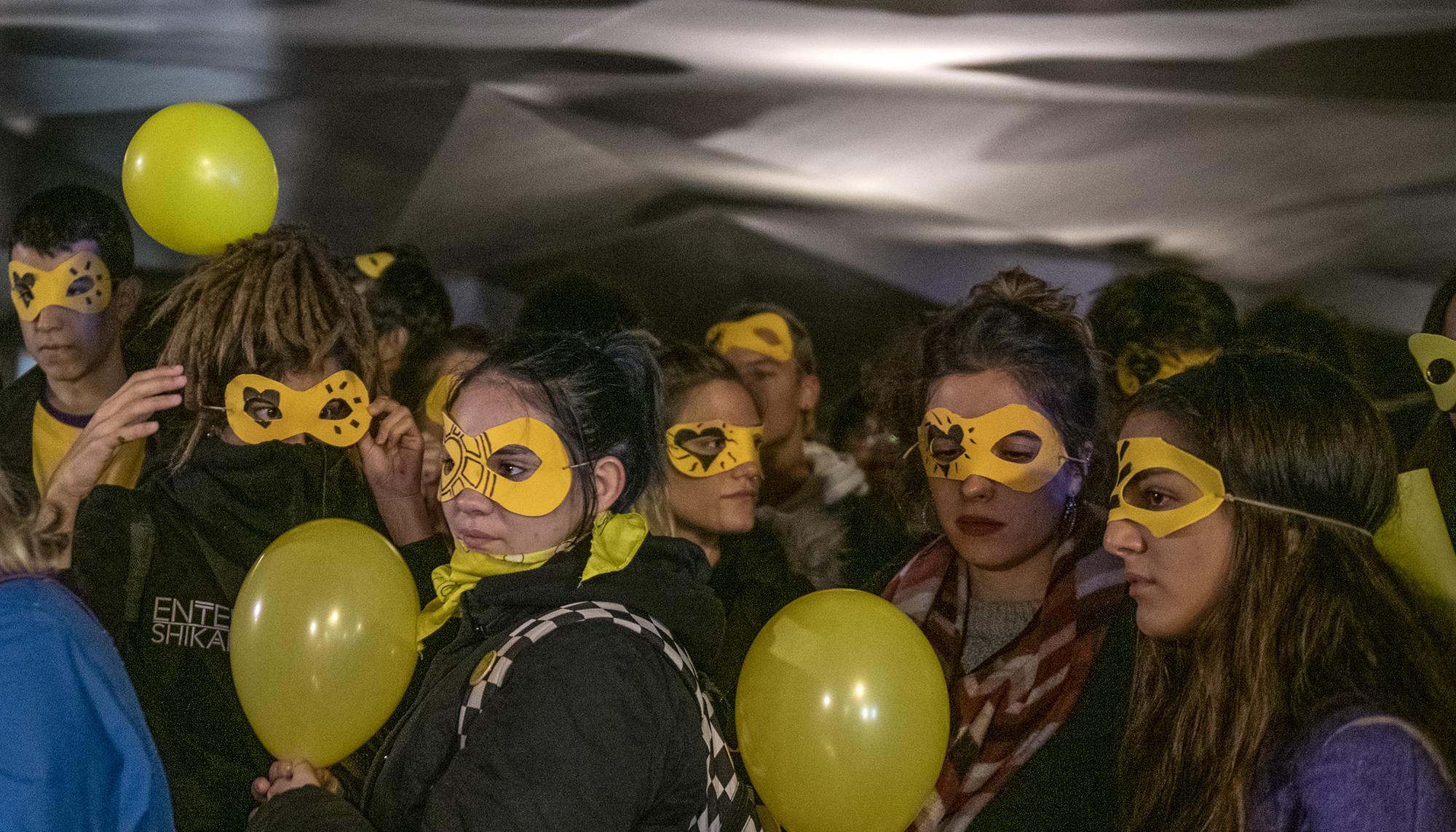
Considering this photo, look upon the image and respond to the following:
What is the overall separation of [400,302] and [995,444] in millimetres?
1775

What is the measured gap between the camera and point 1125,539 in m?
1.80

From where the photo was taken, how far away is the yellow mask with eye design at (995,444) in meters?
2.20

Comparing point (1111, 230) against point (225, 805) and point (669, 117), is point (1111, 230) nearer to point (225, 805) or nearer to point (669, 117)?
point (669, 117)

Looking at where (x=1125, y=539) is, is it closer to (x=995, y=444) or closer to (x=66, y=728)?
(x=995, y=444)

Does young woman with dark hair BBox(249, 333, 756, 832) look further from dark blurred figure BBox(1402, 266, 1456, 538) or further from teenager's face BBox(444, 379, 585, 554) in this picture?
dark blurred figure BBox(1402, 266, 1456, 538)

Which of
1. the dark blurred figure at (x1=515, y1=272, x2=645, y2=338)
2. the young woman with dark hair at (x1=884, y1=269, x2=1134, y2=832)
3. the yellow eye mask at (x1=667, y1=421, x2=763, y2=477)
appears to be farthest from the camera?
the dark blurred figure at (x1=515, y1=272, x2=645, y2=338)

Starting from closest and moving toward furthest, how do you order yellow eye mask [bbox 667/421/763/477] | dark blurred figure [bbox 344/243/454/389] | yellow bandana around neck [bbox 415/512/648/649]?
yellow bandana around neck [bbox 415/512/648/649], yellow eye mask [bbox 667/421/763/477], dark blurred figure [bbox 344/243/454/389]

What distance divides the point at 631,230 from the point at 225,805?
4.24 meters

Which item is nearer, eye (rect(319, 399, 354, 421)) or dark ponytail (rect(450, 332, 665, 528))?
dark ponytail (rect(450, 332, 665, 528))

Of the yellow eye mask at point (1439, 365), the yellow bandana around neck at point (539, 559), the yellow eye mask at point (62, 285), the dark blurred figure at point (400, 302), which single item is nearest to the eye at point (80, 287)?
the yellow eye mask at point (62, 285)

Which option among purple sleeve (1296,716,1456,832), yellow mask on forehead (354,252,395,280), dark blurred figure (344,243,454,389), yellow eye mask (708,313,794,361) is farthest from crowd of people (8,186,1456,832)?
yellow eye mask (708,313,794,361)

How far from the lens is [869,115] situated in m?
5.67

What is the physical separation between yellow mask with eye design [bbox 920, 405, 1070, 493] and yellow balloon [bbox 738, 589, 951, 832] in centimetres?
42

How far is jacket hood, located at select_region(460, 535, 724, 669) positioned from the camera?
5.20 feet
